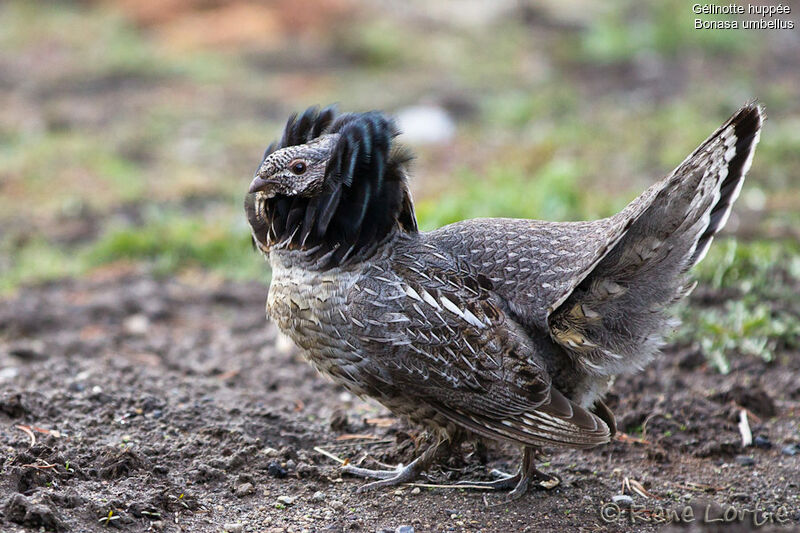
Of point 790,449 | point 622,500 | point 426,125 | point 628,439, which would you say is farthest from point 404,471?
point 426,125

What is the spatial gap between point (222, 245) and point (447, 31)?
1081 cm

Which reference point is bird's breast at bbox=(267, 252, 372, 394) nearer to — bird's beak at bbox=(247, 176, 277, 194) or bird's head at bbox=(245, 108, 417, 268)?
bird's head at bbox=(245, 108, 417, 268)

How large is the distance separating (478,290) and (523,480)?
99 centimetres

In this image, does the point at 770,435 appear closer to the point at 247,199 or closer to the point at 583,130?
the point at 247,199

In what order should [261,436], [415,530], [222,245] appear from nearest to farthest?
1. [415,530]
2. [261,436]
3. [222,245]

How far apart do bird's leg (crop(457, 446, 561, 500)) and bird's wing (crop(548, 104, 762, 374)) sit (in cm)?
58

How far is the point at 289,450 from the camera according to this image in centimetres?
492

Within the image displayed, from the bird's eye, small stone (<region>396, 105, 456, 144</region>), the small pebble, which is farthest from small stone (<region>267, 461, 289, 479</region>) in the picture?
small stone (<region>396, 105, 456, 144</region>)

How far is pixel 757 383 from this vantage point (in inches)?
226

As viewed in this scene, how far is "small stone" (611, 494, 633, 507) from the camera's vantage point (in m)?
4.52

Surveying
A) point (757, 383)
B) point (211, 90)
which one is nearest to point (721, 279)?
point (757, 383)

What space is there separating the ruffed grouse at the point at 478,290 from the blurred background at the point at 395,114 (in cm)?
207

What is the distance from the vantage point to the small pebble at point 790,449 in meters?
5.06

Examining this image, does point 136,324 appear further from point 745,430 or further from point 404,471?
point 745,430
